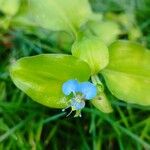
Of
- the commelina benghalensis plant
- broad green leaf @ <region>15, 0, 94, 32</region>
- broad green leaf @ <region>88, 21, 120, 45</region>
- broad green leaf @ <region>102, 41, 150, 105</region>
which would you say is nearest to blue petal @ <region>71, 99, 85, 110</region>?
the commelina benghalensis plant

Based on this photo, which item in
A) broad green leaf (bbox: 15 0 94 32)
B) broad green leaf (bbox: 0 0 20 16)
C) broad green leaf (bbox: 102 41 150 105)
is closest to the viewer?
broad green leaf (bbox: 102 41 150 105)

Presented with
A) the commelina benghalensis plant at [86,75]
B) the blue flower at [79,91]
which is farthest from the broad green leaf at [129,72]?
the blue flower at [79,91]

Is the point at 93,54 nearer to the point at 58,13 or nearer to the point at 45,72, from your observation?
the point at 45,72

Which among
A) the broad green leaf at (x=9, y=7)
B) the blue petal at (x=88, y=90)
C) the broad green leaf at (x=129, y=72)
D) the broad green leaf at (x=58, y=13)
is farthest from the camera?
the broad green leaf at (x=9, y=7)

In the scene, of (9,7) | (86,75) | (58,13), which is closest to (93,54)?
(86,75)

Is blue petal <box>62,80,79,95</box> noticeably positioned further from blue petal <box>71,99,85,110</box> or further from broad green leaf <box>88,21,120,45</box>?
broad green leaf <box>88,21,120,45</box>

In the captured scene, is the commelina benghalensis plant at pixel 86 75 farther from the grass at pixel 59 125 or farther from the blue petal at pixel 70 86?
the grass at pixel 59 125
